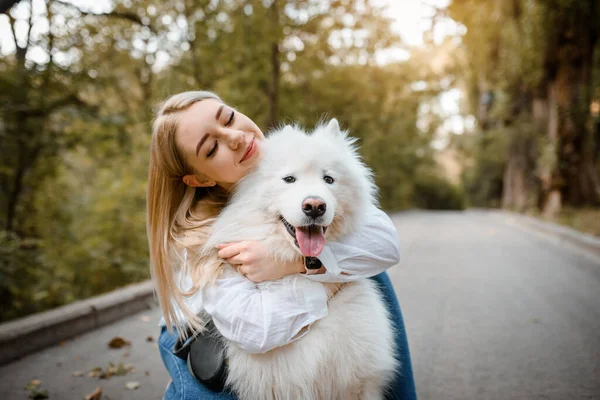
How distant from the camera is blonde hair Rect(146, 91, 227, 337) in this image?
189 cm

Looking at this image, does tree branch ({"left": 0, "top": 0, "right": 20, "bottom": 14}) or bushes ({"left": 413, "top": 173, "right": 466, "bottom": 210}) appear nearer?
tree branch ({"left": 0, "top": 0, "right": 20, "bottom": 14})

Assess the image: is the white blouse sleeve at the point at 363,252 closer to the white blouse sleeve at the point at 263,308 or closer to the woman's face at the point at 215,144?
the white blouse sleeve at the point at 263,308

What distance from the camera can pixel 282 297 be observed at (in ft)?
5.66

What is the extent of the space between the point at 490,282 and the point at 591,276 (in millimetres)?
1492

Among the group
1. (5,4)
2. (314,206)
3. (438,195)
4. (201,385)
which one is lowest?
(438,195)

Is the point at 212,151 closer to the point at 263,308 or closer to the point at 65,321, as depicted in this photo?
the point at 263,308

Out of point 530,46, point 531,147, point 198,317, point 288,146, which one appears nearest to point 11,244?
point 198,317

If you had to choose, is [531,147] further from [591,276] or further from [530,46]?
[591,276]

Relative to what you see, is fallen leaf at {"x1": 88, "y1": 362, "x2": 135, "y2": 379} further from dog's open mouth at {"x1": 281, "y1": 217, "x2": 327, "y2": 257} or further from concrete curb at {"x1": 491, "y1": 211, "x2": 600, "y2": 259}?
concrete curb at {"x1": 491, "y1": 211, "x2": 600, "y2": 259}

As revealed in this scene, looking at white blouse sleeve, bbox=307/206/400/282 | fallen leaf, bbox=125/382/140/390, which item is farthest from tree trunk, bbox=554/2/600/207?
fallen leaf, bbox=125/382/140/390

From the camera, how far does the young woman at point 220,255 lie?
168cm

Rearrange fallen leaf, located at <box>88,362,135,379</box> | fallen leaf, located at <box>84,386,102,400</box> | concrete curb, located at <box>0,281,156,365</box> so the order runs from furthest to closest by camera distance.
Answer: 1. concrete curb, located at <box>0,281,156,365</box>
2. fallen leaf, located at <box>88,362,135,379</box>
3. fallen leaf, located at <box>84,386,102,400</box>

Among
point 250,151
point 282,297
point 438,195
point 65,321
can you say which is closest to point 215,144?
point 250,151

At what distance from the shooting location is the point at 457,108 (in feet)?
95.3
